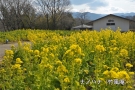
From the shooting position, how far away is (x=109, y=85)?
3.23 meters

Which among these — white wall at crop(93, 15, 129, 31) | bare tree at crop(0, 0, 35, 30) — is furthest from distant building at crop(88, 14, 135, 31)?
bare tree at crop(0, 0, 35, 30)

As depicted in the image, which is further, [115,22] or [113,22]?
[113,22]

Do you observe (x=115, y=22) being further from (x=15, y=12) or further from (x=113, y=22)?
(x=15, y=12)

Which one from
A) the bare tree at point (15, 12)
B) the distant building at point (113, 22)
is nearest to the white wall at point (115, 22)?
the distant building at point (113, 22)

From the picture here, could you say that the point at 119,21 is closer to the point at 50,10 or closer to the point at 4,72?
the point at 50,10

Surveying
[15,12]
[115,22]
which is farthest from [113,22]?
[15,12]

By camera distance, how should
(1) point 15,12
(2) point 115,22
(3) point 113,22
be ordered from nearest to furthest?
(2) point 115,22 → (3) point 113,22 → (1) point 15,12

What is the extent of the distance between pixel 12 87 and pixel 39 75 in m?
0.44

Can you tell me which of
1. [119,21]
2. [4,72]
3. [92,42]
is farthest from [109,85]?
[119,21]

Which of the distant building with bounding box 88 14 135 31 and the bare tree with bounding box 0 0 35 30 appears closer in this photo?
the distant building with bounding box 88 14 135 31

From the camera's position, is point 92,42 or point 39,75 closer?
point 39,75

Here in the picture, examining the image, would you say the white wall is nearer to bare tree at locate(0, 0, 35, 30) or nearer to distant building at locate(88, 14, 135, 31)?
distant building at locate(88, 14, 135, 31)

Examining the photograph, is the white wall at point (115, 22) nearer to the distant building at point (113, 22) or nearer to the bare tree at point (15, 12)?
the distant building at point (113, 22)

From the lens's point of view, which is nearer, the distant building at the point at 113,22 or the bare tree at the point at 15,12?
the distant building at the point at 113,22
